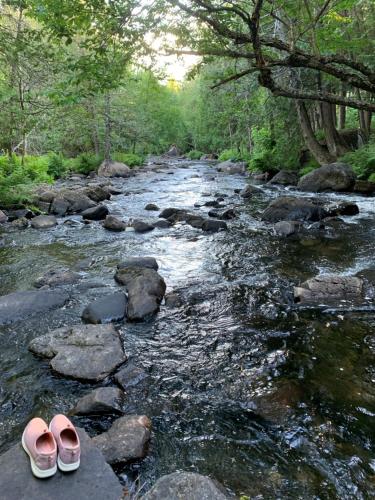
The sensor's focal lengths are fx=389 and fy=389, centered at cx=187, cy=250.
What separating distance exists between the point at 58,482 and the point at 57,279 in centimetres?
522

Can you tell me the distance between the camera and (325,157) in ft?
67.1

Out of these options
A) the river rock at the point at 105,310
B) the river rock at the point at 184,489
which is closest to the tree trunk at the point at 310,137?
the river rock at the point at 105,310

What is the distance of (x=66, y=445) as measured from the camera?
8.73 ft

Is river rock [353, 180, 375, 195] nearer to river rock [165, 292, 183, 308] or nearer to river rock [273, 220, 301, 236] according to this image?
river rock [273, 220, 301, 236]

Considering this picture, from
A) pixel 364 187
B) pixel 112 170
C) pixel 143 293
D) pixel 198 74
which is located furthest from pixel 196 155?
pixel 143 293

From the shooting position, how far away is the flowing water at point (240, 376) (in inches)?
125

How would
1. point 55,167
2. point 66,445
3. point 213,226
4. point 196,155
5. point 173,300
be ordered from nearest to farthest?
1. point 66,445
2. point 173,300
3. point 213,226
4. point 55,167
5. point 196,155

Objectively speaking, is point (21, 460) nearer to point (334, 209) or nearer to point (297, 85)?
point (334, 209)

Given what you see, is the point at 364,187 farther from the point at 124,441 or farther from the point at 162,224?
the point at 124,441

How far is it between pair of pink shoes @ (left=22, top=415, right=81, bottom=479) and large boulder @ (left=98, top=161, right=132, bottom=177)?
96.1 ft

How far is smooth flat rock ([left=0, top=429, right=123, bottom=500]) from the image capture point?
2.47 m

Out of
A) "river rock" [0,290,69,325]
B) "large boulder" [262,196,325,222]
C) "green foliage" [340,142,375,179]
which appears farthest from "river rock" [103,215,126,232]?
"green foliage" [340,142,375,179]

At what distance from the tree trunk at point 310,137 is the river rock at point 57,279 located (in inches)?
654

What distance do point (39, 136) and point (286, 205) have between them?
20.6 m
